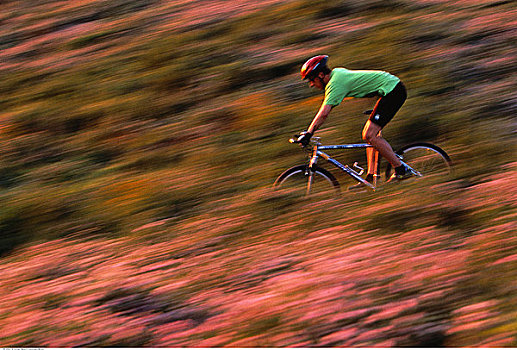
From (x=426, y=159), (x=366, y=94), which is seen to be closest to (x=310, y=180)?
(x=366, y=94)

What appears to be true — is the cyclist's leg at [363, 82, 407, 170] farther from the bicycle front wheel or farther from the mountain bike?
the bicycle front wheel

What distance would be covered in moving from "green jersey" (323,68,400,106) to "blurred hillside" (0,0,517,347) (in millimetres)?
1430

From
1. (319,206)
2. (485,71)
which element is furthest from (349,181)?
(485,71)

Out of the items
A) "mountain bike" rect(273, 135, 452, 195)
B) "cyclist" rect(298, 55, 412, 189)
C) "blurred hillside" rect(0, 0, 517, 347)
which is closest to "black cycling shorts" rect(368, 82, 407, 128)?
"cyclist" rect(298, 55, 412, 189)

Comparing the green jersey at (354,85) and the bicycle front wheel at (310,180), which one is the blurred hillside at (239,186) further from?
the green jersey at (354,85)

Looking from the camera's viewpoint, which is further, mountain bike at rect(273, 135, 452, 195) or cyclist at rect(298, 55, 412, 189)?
mountain bike at rect(273, 135, 452, 195)

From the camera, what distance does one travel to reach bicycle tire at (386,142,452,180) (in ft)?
29.5

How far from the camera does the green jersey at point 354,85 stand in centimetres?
848

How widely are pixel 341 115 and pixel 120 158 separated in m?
4.59

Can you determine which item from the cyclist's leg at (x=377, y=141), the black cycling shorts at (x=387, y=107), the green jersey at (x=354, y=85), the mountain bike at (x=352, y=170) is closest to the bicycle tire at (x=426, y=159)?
the mountain bike at (x=352, y=170)

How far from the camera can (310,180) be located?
9.02 m

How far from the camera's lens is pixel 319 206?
29.7 ft

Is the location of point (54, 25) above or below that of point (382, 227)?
above

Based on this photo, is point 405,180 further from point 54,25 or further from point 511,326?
point 54,25
